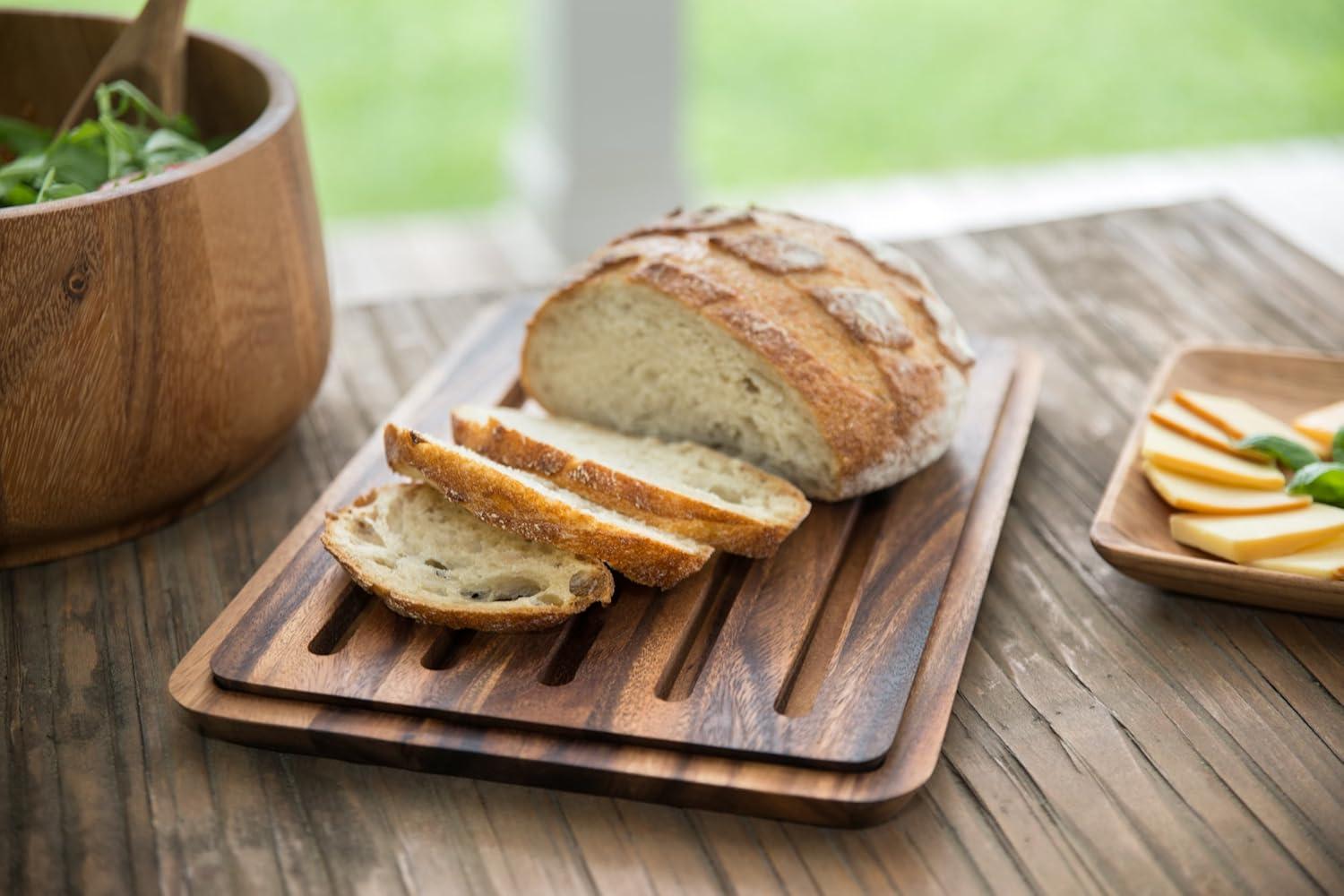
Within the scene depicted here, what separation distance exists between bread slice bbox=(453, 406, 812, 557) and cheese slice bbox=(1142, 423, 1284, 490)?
49 centimetres

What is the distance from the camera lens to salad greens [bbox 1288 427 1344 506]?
1752 millimetres

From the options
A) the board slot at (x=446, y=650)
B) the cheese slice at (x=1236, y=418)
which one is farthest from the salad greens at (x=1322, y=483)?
the board slot at (x=446, y=650)

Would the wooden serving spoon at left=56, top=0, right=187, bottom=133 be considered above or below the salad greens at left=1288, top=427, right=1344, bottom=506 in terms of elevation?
above

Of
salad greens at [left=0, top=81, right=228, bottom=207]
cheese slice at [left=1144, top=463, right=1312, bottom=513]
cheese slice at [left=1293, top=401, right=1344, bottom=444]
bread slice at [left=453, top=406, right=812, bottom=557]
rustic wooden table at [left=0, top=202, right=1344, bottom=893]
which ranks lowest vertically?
rustic wooden table at [left=0, top=202, right=1344, bottom=893]

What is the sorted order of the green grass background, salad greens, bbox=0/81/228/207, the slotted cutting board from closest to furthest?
the slotted cutting board → salad greens, bbox=0/81/228/207 → the green grass background

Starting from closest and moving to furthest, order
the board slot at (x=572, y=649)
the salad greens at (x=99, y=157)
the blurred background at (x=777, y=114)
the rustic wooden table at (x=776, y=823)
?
the rustic wooden table at (x=776, y=823)
the board slot at (x=572, y=649)
the salad greens at (x=99, y=157)
the blurred background at (x=777, y=114)

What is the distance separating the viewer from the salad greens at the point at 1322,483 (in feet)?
5.75

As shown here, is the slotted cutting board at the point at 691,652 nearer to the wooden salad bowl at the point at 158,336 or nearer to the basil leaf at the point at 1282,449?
the wooden salad bowl at the point at 158,336

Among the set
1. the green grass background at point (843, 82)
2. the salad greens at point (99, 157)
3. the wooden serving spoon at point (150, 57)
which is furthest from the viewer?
the green grass background at point (843, 82)

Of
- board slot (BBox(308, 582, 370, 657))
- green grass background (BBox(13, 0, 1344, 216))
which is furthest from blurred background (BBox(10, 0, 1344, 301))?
board slot (BBox(308, 582, 370, 657))

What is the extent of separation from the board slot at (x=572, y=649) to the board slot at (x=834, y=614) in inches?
9.4

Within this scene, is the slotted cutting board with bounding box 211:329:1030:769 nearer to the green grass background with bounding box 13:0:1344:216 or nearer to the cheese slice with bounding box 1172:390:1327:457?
the cheese slice with bounding box 1172:390:1327:457

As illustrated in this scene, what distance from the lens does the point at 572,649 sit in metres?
1.63

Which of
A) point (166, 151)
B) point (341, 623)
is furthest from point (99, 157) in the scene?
point (341, 623)
